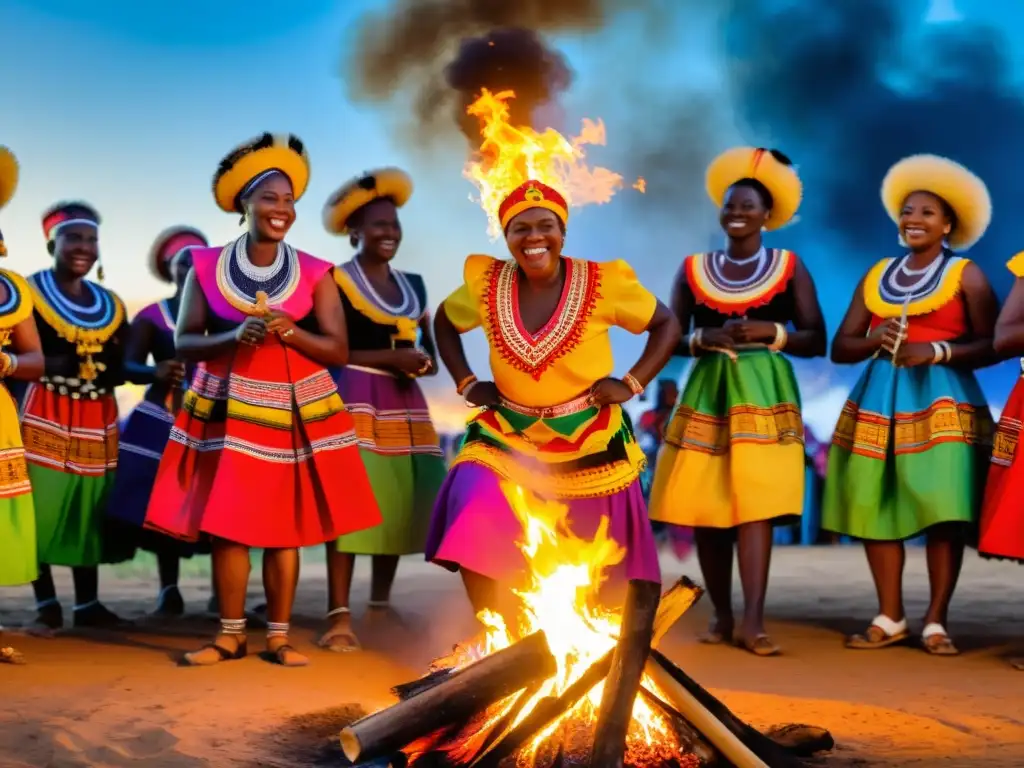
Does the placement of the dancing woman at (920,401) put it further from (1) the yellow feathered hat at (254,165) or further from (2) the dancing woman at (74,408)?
(2) the dancing woman at (74,408)

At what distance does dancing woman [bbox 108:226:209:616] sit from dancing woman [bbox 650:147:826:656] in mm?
2817

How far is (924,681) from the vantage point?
6.03 m

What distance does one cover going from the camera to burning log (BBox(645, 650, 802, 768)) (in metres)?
4.16

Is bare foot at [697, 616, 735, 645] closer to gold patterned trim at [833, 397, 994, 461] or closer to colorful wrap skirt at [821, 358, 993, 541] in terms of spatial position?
colorful wrap skirt at [821, 358, 993, 541]

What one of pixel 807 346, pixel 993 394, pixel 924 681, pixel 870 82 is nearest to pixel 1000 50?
pixel 870 82

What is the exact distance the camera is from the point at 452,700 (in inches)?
166

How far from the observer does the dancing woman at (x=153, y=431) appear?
24.3 ft

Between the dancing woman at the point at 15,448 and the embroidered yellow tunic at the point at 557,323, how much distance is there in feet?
6.87

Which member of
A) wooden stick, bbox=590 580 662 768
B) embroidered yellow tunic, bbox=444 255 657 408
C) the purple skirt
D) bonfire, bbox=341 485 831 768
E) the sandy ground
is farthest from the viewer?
embroidered yellow tunic, bbox=444 255 657 408

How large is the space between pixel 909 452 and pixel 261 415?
10.6 feet

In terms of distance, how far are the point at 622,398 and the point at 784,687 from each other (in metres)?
1.52

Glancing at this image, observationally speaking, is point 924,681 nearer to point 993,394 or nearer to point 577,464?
point 577,464

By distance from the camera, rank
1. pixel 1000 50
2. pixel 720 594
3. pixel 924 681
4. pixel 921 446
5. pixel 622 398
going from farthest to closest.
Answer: pixel 1000 50
pixel 720 594
pixel 921 446
pixel 924 681
pixel 622 398

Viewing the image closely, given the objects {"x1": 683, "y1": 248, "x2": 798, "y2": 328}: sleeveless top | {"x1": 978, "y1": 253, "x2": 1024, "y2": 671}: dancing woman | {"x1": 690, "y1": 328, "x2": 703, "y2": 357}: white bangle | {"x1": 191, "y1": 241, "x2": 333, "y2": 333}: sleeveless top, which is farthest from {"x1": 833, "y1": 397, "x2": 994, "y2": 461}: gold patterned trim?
{"x1": 191, "y1": 241, "x2": 333, "y2": 333}: sleeveless top
